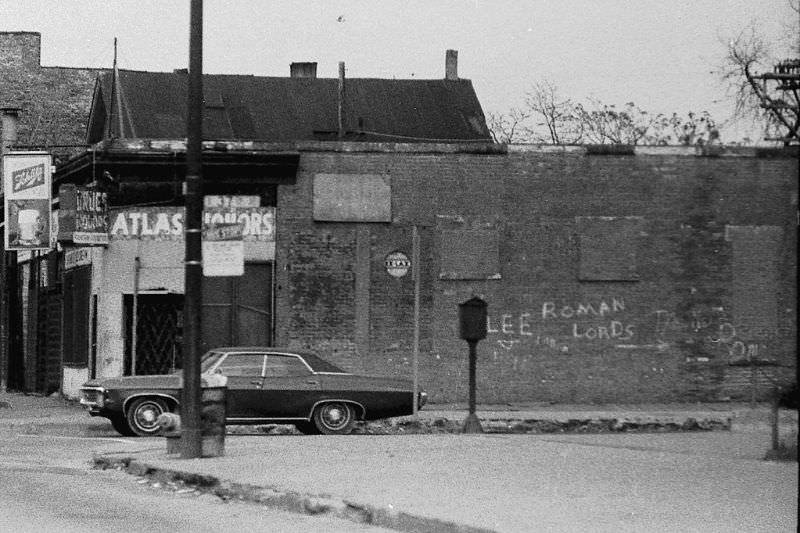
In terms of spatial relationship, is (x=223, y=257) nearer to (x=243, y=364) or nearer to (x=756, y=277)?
(x=243, y=364)

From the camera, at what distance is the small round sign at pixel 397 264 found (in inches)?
1186

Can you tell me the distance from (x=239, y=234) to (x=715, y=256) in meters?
15.7

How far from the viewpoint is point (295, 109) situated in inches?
1826

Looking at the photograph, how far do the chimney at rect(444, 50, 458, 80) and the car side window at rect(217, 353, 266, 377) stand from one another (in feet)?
94.8

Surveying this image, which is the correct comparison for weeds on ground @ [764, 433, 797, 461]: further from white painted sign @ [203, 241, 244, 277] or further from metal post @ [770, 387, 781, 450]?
white painted sign @ [203, 241, 244, 277]

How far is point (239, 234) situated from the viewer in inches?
688

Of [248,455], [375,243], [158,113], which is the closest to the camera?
[248,455]

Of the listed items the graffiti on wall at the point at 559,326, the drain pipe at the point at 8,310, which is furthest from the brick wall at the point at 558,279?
the drain pipe at the point at 8,310

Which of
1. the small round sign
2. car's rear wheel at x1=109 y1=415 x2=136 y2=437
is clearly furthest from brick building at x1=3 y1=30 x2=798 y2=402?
car's rear wheel at x1=109 y1=415 x2=136 y2=437

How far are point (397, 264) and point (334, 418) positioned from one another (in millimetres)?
8097

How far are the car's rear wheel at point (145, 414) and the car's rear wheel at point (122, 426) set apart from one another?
0.13m

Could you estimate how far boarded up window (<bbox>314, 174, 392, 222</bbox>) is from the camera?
30156 millimetres

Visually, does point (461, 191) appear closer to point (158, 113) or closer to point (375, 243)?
point (375, 243)

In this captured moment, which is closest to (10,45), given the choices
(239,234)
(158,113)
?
(158,113)
